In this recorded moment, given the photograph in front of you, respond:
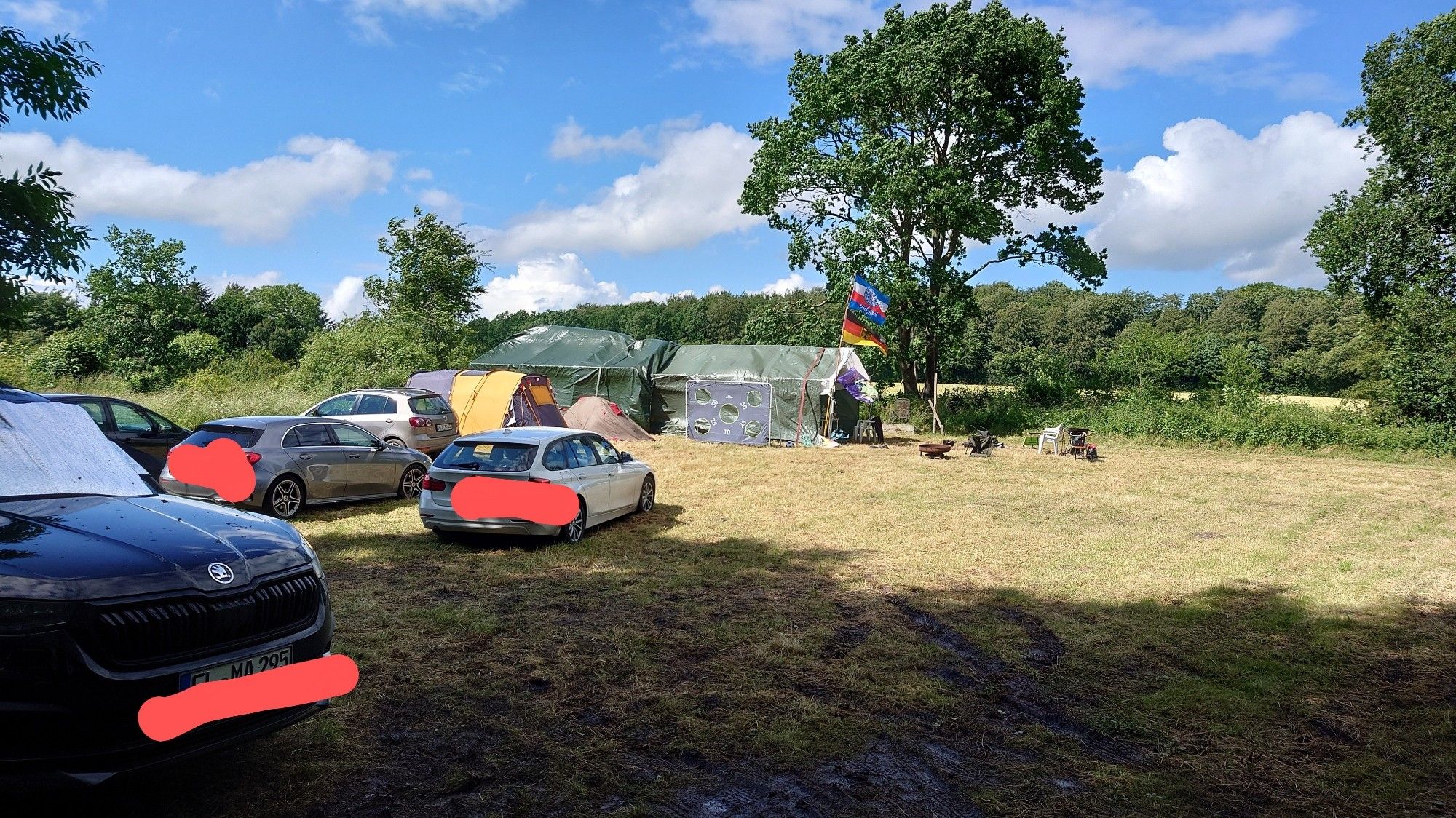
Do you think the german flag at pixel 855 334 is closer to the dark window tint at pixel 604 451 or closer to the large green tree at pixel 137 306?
the dark window tint at pixel 604 451

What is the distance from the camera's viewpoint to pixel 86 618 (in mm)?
3045

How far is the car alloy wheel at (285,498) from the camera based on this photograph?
10.7 m

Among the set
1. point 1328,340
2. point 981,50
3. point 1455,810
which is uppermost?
point 981,50

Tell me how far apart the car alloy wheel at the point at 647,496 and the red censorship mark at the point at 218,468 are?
16.8ft

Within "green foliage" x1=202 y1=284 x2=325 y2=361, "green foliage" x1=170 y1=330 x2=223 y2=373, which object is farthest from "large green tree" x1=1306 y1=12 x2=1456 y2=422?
"green foliage" x1=202 y1=284 x2=325 y2=361

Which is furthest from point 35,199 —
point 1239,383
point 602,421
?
point 1239,383

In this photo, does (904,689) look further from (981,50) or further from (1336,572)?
(981,50)

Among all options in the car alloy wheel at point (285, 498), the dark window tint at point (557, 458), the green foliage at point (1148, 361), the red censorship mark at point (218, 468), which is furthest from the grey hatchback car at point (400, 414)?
the green foliage at point (1148, 361)

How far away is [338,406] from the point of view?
1752 centimetres

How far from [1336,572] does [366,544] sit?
1151 centimetres

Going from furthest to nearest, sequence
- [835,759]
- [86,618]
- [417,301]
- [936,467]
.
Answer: [417,301] < [936,467] < [835,759] < [86,618]

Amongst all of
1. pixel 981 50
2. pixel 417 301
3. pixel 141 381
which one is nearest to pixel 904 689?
pixel 981 50

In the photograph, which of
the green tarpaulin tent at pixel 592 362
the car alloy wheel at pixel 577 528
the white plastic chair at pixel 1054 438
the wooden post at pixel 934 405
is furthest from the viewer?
the wooden post at pixel 934 405

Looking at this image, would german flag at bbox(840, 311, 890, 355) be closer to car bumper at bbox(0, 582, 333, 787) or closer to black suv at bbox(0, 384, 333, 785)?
black suv at bbox(0, 384, 333, 785)
